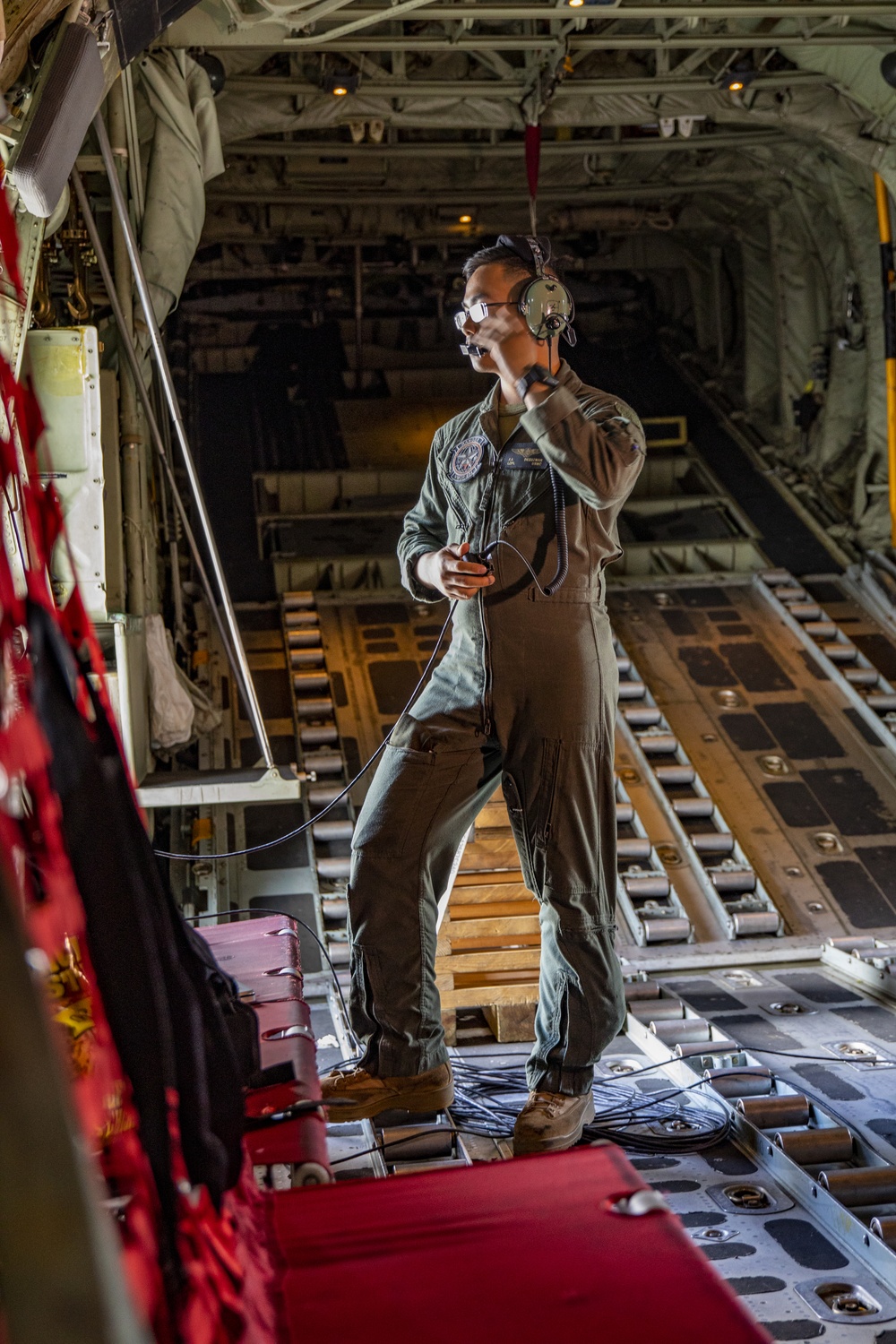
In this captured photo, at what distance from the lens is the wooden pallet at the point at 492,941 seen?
3896 mm

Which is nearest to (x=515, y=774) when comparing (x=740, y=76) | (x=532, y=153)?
(x=740, y=76)

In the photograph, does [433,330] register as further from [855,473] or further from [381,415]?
[855,473]

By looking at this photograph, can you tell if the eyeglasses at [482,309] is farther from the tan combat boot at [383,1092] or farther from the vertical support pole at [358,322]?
the vertical support pole at [358,322]

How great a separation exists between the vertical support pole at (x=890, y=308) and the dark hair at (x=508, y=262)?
479 cm

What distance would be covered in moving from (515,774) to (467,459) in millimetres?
770

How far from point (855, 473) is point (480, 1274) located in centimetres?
774

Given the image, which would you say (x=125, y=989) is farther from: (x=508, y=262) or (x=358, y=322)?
(x=358, y=322)

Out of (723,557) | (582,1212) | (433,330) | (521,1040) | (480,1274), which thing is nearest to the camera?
(480,1274)

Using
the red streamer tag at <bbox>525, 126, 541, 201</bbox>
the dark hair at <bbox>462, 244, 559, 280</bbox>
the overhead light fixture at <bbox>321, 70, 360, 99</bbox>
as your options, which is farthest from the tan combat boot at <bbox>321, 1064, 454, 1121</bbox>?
the red streamer tag at <bbox>525, 126, 541, 201</bbox>

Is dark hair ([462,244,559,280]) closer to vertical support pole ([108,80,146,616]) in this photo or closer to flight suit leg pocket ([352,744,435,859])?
flight suit leg pocket ([352,744,435,859])

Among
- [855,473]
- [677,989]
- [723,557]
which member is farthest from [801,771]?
[855,473]

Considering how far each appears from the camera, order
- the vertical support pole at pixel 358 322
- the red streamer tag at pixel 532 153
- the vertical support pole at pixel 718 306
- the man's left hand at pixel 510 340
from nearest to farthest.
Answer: the man's left hand at pixel 510 340 < the red streamer tag at pixel 532 153 < the vertical support pole at pixel 358 322 < the vertical support pole at pixel 718 306

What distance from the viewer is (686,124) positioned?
7.55m

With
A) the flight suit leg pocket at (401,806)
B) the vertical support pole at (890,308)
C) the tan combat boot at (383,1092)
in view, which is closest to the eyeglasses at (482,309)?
the flight suit leg pocket at (401,806)
